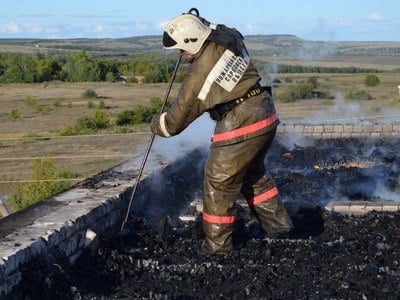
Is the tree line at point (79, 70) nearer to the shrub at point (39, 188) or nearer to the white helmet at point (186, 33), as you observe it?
the shrub at point (39, 188)

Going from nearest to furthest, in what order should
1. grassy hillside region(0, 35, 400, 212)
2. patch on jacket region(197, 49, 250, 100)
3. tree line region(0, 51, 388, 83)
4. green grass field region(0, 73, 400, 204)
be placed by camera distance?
patch on jacket region(197, 49, 250, 100) → grassy hillside region(0, 35, 400, 212) → green grass field region(0, 73, 400, 204) → tree line region(0, 51, 388, 83)

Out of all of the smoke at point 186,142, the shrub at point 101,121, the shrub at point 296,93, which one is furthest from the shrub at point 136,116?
the smoke at point 186,142

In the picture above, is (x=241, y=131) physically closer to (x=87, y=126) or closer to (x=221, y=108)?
(x=221, y=108)

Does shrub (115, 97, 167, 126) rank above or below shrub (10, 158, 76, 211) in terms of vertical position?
below

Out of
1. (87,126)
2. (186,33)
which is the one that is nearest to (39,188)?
(186,33)

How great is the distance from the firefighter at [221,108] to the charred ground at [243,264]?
0.36 meters

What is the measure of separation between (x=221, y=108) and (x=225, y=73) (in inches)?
11.1

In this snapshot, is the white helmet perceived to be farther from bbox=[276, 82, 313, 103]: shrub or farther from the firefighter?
bbox=[276, 82, 313, 103]: shrub

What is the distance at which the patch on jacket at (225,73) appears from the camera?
5.60 meters

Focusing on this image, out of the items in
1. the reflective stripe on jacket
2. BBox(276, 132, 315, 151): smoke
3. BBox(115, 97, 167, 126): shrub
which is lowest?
BBox(115, 97, 167, 126): shrub

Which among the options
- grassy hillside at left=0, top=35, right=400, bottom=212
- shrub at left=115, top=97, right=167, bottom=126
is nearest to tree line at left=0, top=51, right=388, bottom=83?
grassy hillside at left=0, top=35, right=400, bottom=212

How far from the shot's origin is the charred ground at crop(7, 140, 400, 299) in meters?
4.77

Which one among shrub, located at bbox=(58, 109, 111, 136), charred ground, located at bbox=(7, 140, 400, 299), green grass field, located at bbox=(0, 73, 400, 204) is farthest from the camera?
shrub, located at bbox=(58, 109, 111, 136)

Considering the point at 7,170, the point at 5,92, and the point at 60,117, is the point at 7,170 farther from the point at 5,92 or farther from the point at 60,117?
the point at 5,92
